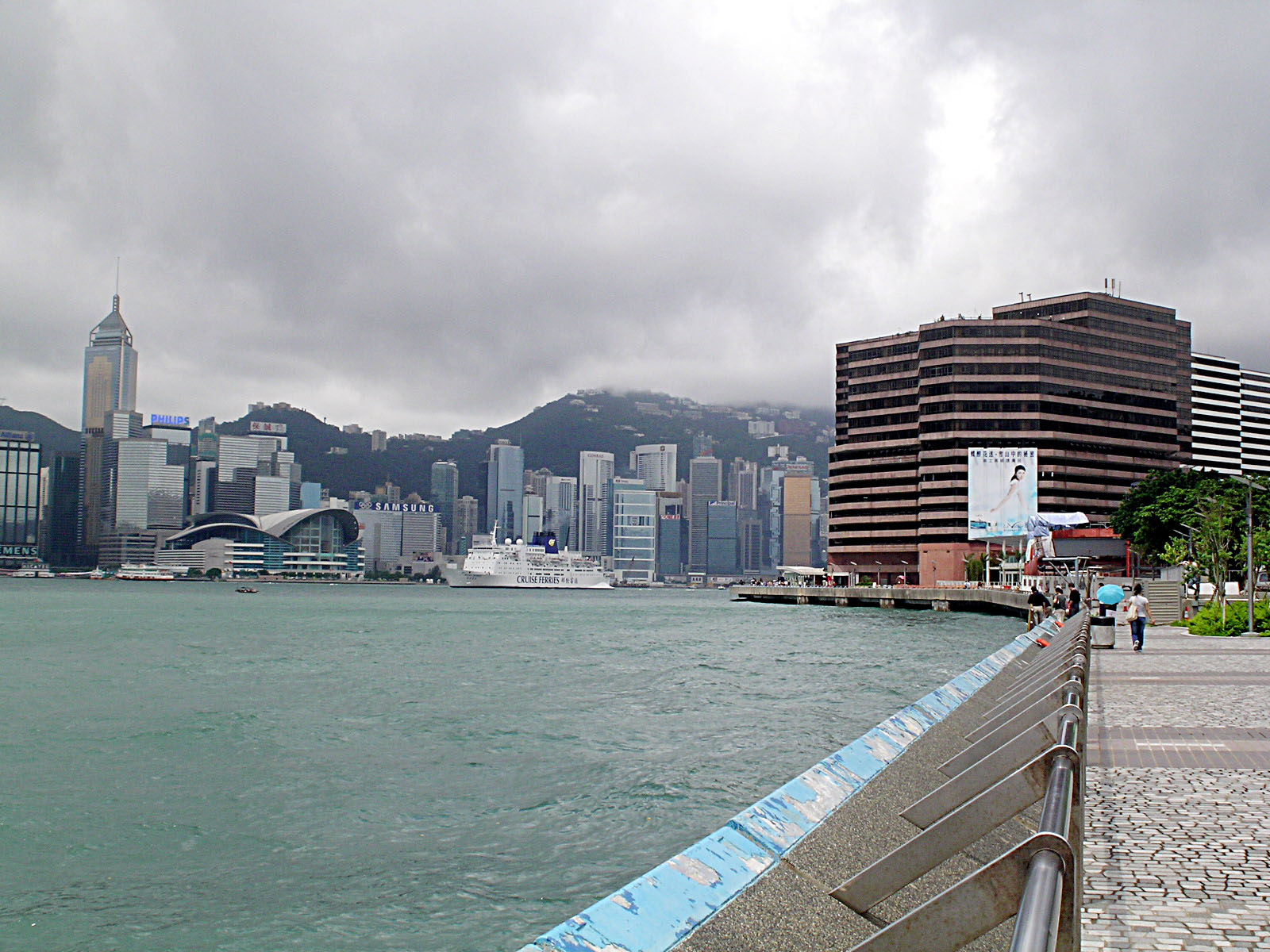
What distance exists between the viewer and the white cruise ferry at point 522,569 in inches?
6954

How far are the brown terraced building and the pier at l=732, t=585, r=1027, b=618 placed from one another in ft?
86.2

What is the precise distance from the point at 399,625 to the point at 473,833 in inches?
1995

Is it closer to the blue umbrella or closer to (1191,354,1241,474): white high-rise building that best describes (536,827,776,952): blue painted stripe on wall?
the blue umbrella

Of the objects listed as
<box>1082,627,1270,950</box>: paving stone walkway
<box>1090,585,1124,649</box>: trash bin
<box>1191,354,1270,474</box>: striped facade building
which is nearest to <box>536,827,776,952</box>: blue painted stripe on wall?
<box>1082,627,1270,950</box>: paving stone walkway

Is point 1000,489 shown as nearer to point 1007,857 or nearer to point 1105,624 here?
point 1105,624

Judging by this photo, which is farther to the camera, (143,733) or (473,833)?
(143,733)

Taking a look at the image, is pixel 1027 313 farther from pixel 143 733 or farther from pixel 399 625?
pixel 143 733

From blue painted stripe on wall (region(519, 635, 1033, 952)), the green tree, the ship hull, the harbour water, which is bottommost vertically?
the ship hull

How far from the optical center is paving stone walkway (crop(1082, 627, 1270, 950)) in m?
5.16

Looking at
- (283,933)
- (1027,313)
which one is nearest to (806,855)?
(283,933)

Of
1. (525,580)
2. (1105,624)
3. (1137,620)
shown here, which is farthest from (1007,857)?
Answer: (525,580)

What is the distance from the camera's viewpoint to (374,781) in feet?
43.4

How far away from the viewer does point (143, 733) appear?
17734 mm

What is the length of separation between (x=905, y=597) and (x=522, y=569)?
88.9 metres
